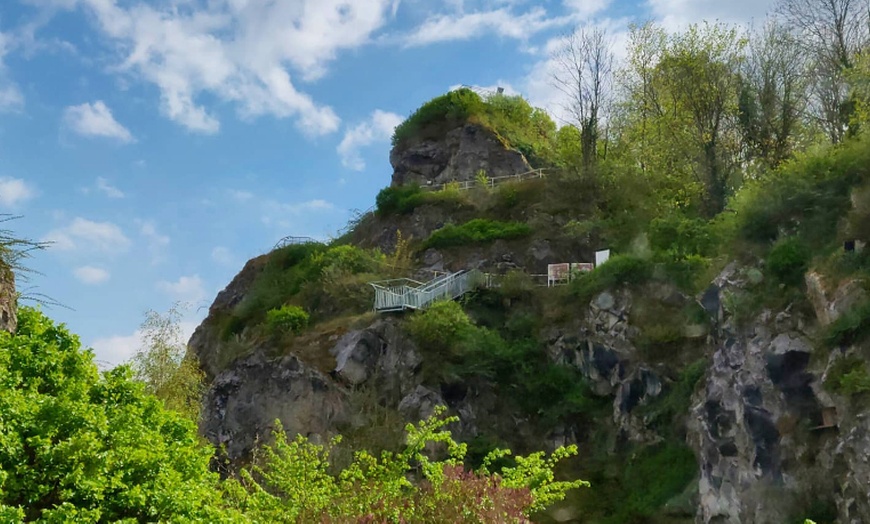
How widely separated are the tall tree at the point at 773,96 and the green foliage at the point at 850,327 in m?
14.8

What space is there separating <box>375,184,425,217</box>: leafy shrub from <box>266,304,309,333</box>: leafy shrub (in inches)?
365

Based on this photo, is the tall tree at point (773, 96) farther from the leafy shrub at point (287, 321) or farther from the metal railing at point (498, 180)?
the leafy shrub at point (287, 321)

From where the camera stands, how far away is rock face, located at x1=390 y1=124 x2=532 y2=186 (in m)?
40.1

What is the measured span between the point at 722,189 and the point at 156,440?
23.8 metres

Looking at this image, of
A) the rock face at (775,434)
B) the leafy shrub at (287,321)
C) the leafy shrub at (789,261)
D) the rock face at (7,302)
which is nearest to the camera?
the rock face at (7,302)

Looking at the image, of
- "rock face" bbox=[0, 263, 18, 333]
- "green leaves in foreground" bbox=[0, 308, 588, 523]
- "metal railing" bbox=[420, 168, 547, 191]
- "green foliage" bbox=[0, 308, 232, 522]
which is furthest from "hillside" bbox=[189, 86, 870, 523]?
"rock face" bbox=[0, 263, 18, 333]

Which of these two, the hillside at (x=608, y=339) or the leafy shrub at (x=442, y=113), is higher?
the leafy shrub at (x=442, y=113)

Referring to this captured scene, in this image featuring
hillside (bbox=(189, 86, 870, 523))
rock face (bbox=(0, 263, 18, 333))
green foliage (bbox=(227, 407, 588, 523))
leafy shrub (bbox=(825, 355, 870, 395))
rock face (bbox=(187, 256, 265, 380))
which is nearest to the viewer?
green foliage (bbox=(227, 407, 588, 523))

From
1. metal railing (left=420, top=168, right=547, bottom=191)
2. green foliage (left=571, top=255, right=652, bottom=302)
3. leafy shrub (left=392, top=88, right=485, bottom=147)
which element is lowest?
green foliage (left=571, top=255, right=652, bottom=302)

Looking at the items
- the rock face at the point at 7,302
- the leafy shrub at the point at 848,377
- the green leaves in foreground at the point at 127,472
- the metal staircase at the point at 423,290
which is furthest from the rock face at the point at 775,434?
the rock face at the point at 7,302

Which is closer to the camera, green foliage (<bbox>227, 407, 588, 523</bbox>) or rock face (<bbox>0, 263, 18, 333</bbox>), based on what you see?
green foliage (<bbox>227, 407, 588, 523</bbox>)

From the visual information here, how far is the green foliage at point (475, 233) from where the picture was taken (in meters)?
30.1

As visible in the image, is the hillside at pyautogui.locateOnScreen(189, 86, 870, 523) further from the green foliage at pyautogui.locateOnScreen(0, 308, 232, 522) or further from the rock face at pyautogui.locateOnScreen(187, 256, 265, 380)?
the green foliage at pyautogui.locateOnScreen(0, 308, 232, 522)

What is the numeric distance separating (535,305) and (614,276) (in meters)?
3.01
